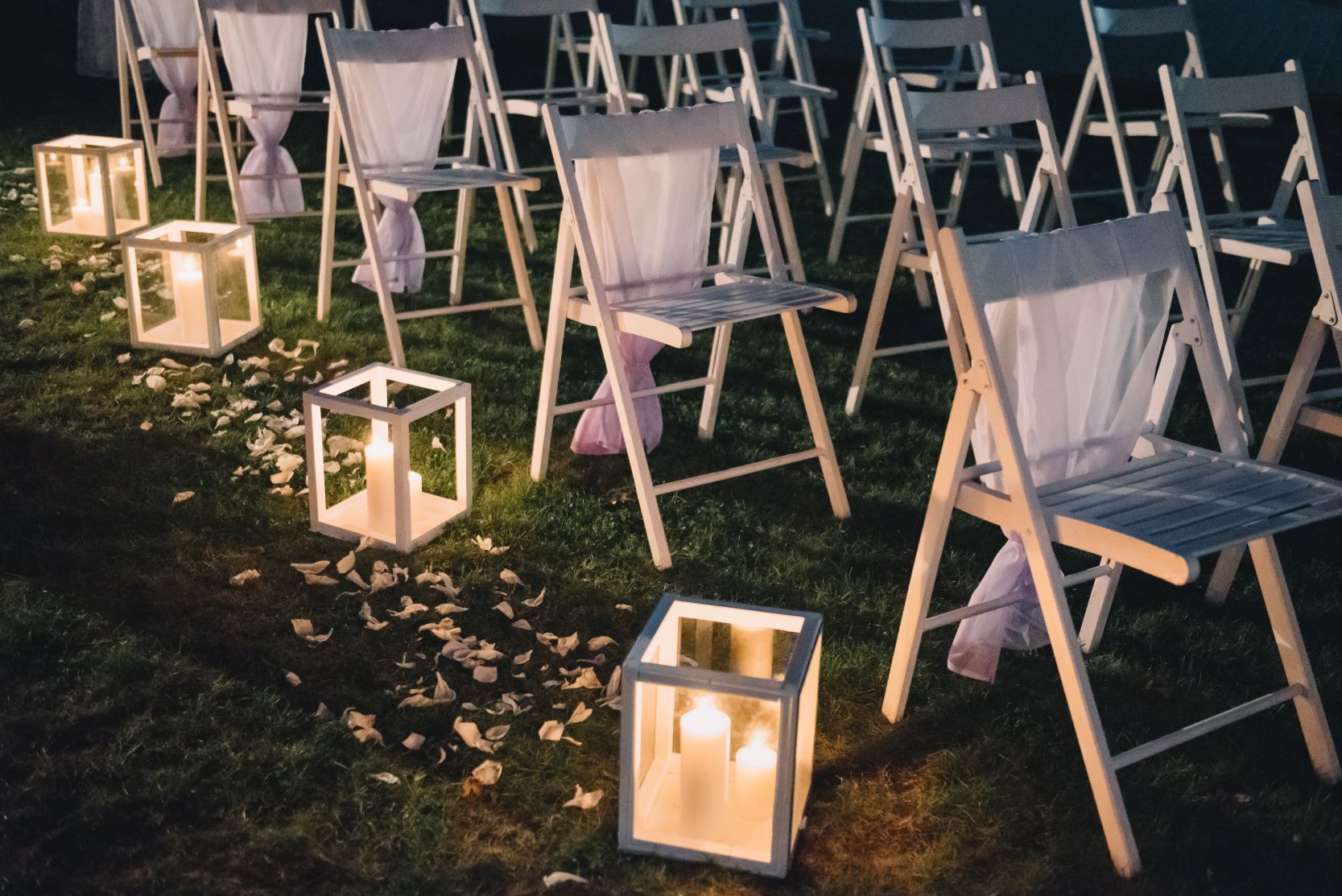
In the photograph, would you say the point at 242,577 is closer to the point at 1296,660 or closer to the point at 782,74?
the point at 1296,660

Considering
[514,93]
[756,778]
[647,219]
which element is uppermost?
[514,93]

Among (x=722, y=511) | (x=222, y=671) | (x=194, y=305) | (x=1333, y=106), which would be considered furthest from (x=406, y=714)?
(x=1333, y=106)

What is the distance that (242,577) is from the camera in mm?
2818

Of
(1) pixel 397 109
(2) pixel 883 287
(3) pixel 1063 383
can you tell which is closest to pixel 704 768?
(3) pixel 1063 383

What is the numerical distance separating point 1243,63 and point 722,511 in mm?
8176

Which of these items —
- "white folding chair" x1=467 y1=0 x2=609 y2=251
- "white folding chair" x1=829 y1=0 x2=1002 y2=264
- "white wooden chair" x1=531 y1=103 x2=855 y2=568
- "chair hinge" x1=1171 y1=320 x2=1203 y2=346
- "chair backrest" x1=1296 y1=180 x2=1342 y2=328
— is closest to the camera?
"chair hinge" x1=1171 y1=320 x2=1203 y2=346

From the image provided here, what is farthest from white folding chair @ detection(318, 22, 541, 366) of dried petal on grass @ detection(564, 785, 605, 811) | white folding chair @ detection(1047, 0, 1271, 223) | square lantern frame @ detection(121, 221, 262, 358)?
dried petal on grass @ detection(564, 785, 605, 811)

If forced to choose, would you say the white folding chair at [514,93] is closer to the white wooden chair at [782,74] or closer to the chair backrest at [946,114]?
the white wooden chair at [782,74]

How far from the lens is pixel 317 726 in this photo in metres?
2.36

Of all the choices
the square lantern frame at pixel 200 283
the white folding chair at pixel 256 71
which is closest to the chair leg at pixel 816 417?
the square lantern frame at pixel 200 283

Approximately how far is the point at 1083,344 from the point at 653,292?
112cm

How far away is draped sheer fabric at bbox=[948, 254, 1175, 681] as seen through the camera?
7.61ft

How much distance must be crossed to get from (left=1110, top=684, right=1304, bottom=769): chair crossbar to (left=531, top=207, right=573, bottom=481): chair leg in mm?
1562

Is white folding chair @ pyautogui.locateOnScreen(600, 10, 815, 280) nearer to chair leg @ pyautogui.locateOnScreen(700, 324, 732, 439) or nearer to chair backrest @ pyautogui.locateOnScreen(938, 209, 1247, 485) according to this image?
chair leg @ pyautogui.locateOnScreen(700, 324, 732, 439)
